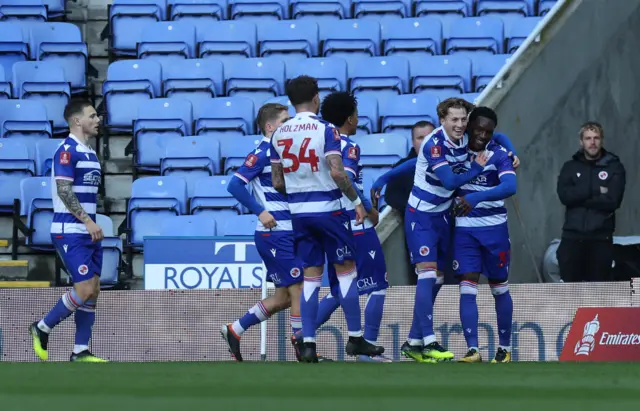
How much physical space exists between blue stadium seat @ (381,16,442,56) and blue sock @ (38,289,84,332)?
274 inches

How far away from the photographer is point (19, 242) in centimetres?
1292

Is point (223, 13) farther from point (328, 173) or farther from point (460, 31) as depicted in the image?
point (328, 173)

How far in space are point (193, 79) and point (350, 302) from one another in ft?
23.8

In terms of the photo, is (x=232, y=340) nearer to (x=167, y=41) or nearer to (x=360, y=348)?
(x=360, y=348)

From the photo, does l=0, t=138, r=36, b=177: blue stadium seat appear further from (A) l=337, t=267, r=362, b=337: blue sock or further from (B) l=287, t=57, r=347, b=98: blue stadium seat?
(A) l=337, t=267, r=362, b=337: blue sock

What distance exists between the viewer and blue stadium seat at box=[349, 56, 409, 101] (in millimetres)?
14566

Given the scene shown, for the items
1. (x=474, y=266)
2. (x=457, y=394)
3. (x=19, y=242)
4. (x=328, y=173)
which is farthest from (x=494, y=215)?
(x=19, y=242)

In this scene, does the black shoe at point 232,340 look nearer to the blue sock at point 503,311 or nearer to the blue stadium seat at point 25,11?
the blue sock at point 503,311

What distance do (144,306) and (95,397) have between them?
5.89 metres

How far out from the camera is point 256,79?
14664 millimetres

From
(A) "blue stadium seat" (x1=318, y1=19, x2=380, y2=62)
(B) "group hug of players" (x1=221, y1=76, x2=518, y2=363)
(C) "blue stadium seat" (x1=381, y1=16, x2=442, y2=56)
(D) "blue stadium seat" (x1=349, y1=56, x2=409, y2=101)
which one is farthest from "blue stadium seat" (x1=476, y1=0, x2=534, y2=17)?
(B) "group hug of players" (x1=221, y1=76, x2=518, y2=363)

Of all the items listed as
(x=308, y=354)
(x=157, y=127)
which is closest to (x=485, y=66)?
(x=157, y=127)

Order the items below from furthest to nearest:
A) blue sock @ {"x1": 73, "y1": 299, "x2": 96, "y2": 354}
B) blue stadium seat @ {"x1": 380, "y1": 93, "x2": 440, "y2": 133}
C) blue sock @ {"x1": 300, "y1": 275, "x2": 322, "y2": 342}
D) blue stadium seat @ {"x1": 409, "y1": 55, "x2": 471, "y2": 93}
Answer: blue stadium seat @ {"x1": 409, "y1": 55, "x2": 471, "y2": 93} < blue stadium seat @ {"x1": 380, "y1": 93, "x2": 440, "y2": 133} < blue sock @ {"x1": 73, "y1": 299, "x2": 96, "y2": 354} < blue sock @ {"x1": 300, "y1": 275, "x2": 322, "y2": 342}

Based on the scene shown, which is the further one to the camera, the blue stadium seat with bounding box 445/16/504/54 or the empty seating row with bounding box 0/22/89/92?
the empty seating row with bounding box 0/22/89/92
